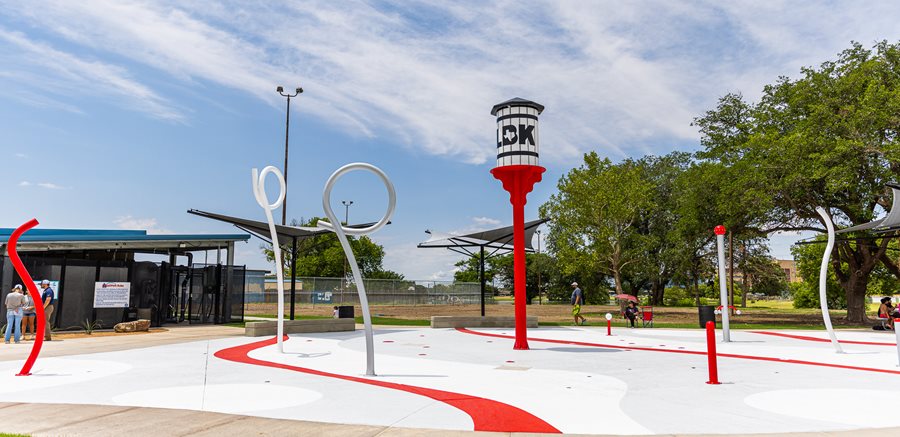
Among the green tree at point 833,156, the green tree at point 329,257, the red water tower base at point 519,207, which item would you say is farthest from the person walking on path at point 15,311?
the green tree at point 329,257

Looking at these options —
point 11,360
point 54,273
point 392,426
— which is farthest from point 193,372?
point 54,273

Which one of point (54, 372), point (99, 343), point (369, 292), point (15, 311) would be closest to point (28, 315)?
point (15, 311)

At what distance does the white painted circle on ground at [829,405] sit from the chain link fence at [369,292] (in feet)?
Answer: 117

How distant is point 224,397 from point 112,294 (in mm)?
16678

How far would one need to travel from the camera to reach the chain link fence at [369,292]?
4171cm

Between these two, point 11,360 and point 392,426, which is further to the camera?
point 11,360

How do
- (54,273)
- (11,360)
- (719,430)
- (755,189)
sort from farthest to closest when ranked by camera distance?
(755,189) < (54,273) < (11,360) < (719,430)

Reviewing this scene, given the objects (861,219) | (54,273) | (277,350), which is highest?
(861,219)

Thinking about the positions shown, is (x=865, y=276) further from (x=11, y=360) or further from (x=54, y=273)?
(x=54, y=273)

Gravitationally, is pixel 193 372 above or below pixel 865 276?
below

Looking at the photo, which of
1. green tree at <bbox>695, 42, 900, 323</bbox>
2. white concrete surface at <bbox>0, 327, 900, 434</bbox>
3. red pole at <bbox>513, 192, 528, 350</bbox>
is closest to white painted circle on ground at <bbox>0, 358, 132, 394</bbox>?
white concrete surface at <bbox>0, 327, 900, 434</bbox>

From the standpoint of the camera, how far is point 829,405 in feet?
23.4

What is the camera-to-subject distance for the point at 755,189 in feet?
85.7

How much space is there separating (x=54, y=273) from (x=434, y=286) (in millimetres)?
33439
